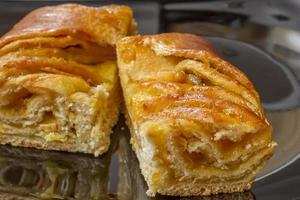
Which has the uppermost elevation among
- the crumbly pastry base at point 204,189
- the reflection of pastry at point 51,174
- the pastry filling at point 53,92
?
the pastry filling at point 53,92

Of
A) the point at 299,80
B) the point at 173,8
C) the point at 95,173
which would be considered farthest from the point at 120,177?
the point at 173,8

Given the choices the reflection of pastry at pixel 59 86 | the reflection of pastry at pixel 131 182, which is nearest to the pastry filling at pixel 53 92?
the reflection of pastry at pixel 59 86

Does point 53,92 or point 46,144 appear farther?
point 46,144

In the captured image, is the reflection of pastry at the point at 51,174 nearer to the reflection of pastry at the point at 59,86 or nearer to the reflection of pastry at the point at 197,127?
the reflection of pastry at the point at 59,86

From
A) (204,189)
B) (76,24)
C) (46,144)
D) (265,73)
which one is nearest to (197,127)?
(204,189)

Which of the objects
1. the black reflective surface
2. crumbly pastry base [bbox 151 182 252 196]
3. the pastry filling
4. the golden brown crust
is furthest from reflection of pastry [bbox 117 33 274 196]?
the black reflective surface

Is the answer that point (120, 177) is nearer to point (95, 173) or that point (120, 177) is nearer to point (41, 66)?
point (95, 173)

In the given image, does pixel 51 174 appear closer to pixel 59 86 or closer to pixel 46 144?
pixel 46 144
